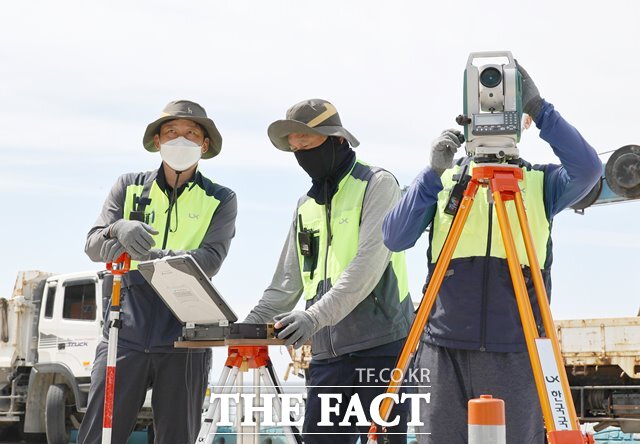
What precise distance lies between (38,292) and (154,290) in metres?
12.1

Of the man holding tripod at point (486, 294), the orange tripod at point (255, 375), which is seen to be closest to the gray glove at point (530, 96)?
the man holding tripod at point (486, 294)

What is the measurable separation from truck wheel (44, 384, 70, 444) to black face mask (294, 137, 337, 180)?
37.2 feet

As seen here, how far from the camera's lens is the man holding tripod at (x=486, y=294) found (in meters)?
3.56

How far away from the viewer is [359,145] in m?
4.63

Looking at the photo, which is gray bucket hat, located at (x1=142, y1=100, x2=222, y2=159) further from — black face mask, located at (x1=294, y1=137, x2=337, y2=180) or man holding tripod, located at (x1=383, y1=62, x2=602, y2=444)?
man holding tripod, located at (x1=383, y1=62, x2=602, y2=444)

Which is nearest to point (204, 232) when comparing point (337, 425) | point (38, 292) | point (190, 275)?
point (190, 275)

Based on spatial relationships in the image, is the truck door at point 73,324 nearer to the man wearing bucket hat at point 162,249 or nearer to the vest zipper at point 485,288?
the man wearing bucket hat at point 162,249

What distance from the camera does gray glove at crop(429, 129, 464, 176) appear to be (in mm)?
3521

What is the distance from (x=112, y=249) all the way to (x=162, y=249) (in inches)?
11.4

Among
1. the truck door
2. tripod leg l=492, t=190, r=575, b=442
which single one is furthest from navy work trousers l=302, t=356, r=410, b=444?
the truck door

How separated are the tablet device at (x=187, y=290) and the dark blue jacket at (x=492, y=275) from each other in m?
0.88

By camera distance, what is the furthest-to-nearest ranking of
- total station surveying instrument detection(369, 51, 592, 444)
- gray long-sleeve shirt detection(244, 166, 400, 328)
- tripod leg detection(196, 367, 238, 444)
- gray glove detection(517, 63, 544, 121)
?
gray long-sleeve shirt detection(244, 166, 400, 328) → tripod leg detection(196, 367, 238, 444) → gray glove detection(517, 63, 544, 121) → total station surveying instrument detection(369, 51, 592, 444)

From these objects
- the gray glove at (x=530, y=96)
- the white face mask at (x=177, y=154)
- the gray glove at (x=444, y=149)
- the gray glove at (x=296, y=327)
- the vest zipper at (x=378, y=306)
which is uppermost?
the white face mask at (x=177, y=154)

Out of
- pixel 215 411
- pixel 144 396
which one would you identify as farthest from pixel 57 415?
pixel 215 411
